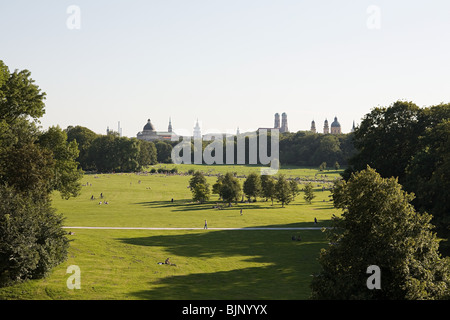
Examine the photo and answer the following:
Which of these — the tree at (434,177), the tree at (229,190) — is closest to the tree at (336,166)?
the tree at (229,190)

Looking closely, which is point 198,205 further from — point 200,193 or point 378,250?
point 378,250

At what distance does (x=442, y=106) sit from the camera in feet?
156

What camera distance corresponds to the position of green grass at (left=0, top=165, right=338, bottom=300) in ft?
A: 77.5

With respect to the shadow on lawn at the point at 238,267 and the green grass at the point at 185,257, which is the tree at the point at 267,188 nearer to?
the green grass at the point at 185,257

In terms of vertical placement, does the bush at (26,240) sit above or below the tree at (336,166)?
below

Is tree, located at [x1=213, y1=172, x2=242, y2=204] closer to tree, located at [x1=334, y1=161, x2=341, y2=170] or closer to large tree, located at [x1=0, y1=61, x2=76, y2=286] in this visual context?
large tree, located at [x1=0, y1=61, x2=76, y2=286]

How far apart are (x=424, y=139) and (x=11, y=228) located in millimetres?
37711

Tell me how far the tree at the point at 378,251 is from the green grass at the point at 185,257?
6.92 metres

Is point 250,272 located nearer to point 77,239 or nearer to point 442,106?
point 77,239

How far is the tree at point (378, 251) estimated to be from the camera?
1705 centimetres

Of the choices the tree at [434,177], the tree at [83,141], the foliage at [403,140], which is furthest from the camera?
the tree at [83,141]

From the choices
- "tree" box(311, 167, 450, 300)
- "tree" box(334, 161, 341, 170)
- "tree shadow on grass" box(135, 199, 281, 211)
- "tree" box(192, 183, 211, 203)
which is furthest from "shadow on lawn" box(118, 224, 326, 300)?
"tree" box(334, 161, 341, 170)

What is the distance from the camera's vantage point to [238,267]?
31141mm

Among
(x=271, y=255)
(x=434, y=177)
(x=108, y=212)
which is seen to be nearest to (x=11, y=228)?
(x=271, y=255)
